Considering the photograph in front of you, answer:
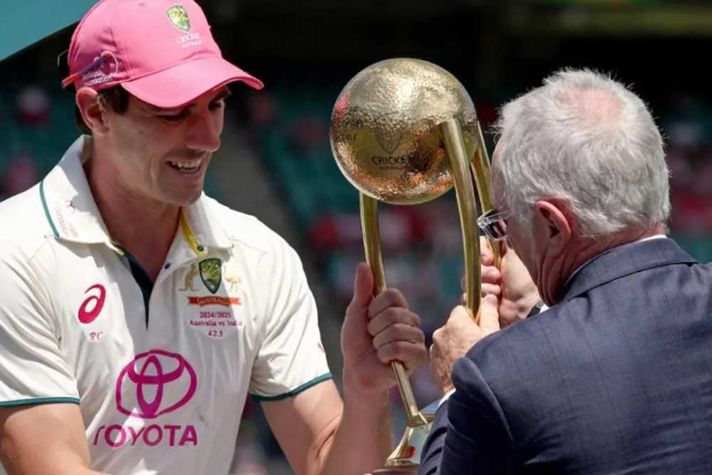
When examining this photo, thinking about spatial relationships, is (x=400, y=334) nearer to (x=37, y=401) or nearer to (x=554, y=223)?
(x=554, y=223)

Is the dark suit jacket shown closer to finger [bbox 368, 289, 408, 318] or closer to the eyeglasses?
the eyeglasses

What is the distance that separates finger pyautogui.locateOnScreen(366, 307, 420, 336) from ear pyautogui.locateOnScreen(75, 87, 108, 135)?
698 mm

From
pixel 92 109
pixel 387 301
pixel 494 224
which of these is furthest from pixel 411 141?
pixel 92 109

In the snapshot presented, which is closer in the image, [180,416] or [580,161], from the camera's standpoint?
[580,161]

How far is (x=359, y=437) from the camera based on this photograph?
3168 millimetres

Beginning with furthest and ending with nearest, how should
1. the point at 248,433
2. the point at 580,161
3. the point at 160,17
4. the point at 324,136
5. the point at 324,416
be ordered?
the point at 324,136
the point at 248,433
the point at 324,416
the point at 160,17
the point at 580,161

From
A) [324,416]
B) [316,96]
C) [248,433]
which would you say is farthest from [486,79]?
[324,416]

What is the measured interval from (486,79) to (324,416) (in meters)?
12.2

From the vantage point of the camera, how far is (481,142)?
9.36ft

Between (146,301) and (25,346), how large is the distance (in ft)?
0.93

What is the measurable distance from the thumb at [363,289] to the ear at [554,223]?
62 cm

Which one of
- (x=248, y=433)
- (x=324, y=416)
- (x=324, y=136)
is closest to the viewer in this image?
(x=324, y=416)

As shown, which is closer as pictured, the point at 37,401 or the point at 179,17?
the point at 37,401

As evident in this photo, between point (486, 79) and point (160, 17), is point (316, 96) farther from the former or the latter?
point (160, 17)
